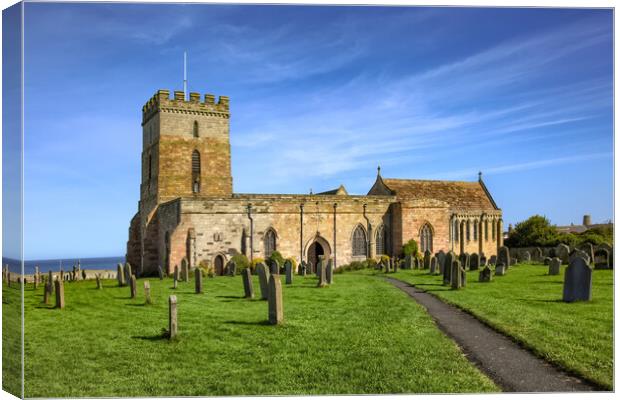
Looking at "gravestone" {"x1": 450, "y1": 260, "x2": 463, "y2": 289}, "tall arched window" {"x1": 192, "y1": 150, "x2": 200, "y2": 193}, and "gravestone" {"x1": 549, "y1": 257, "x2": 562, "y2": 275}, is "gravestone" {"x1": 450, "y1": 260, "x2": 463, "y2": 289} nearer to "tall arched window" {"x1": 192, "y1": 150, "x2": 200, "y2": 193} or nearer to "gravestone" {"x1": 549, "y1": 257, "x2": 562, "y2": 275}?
"gravestone" {"x1": 549, "y1": 257, "x2": 562, "y2": 275}

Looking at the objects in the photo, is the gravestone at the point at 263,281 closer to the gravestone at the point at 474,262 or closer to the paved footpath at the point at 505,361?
the paved footpath at the point at 505,361

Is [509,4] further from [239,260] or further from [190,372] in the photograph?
[239,260]

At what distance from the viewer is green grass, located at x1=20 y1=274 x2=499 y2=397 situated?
9.10 metres

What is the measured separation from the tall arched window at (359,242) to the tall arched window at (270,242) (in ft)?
16.0

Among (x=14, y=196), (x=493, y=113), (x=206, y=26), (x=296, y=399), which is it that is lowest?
(x=296, y=399)

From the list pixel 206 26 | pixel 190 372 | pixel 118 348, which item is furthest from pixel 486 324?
pixel 206 26

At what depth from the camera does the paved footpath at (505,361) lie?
8799 millimetres

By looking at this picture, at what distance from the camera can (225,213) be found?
32219 mm

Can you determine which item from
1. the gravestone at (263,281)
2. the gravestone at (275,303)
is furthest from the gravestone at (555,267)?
the gravestone at (275,303)

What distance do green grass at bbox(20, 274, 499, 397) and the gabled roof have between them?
24.5 metres

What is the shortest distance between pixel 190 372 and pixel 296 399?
1902 millimetres

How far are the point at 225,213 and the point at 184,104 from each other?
8156 millimetres

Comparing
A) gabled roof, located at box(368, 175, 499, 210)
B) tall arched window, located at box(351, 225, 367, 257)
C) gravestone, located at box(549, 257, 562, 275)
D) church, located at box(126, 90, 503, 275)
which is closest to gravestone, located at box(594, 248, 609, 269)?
gravestone, located at box(549, 257, 562, 275)

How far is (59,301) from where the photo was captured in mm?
15391
